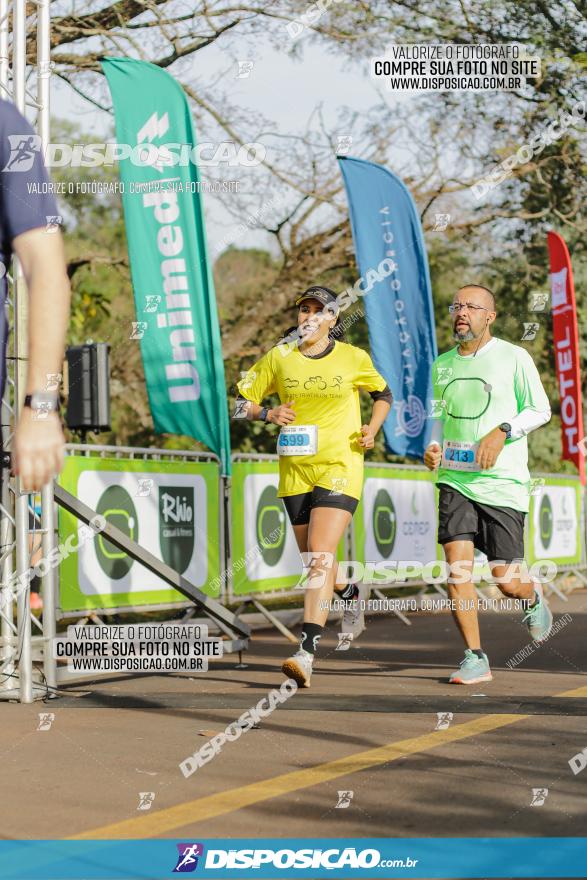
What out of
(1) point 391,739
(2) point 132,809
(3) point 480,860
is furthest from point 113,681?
(3) point 480,860

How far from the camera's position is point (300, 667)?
700cm

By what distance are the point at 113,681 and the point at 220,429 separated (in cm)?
236

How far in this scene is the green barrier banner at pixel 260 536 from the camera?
10.5 m

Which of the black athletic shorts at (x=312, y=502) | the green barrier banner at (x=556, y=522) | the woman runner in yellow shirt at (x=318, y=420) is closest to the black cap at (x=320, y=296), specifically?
the woman runner in yellow shirt at (x=318, y=420)

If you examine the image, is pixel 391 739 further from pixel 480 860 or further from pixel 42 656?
pixel 42 656

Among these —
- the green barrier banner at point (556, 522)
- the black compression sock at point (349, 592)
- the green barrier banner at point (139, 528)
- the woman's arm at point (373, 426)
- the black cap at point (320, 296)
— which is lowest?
the green barrier banner at point (556, 522)

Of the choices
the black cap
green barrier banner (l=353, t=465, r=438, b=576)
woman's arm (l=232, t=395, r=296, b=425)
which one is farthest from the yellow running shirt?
green barrier banner (l=353, t=465, r=438, b=576)

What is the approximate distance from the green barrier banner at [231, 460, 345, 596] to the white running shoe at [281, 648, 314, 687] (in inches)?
129

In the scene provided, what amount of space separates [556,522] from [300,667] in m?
9.22

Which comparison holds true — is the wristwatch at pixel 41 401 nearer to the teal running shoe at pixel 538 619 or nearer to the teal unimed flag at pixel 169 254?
the teal running shoe at pixel 538 619

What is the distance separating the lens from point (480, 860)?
3.64 m

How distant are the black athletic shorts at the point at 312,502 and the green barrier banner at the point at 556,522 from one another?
6605mm

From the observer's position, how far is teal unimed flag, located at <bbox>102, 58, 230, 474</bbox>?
377 inches

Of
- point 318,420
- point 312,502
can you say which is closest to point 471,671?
point 312,502
